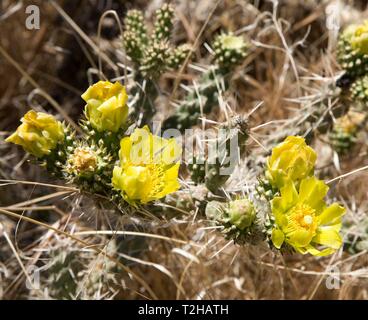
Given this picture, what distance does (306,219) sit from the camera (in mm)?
1406

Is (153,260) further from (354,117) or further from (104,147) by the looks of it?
(354,117)

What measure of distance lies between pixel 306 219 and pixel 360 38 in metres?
0.67

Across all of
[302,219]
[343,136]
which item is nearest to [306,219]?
[302,219]

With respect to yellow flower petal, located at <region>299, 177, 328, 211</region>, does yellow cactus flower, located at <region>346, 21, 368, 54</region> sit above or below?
above

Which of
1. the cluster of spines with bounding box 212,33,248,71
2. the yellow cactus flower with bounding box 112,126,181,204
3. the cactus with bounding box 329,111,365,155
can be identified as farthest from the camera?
the cactus with bounding box 329,111,365,155

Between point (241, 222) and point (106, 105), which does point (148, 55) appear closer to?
point (106, 105)

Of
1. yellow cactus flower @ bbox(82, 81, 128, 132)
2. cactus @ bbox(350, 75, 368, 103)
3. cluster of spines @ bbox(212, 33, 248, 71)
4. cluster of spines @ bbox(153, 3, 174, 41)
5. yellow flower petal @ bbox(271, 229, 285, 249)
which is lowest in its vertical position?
yellow flower petal @ bbox(271, 229, 285, 249)

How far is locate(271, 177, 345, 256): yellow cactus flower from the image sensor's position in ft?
4.48

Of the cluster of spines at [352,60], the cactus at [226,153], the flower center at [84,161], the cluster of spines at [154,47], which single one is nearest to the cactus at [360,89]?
the cluster of spines at [352,60]

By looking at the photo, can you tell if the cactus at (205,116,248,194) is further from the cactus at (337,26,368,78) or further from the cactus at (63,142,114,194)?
the cactus at (337,26,368,78)

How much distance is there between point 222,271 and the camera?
7.03 ft

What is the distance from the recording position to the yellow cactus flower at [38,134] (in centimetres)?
143

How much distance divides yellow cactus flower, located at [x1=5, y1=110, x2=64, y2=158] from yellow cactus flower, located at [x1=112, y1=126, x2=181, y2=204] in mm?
194

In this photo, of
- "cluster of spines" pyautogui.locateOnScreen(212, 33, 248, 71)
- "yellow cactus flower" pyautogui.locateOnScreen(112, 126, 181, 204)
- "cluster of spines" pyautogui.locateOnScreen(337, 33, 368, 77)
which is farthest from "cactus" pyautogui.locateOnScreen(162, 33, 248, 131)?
"yellow cactus flower" pyautogui.locateOnScreen(112, 126, 181, 204)
